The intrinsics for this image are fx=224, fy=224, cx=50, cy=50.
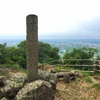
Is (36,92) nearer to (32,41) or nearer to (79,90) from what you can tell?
(32,41)

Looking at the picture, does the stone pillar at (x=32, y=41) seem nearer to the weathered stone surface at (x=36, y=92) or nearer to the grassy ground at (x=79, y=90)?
the weathered stone surface at (x=36, y=92)

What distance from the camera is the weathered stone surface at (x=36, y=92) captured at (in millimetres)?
8156

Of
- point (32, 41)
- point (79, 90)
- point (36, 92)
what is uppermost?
point (32, 41)

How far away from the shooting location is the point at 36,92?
823 cm

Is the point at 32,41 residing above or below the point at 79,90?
above

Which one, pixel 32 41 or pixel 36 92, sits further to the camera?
pixel 32 41

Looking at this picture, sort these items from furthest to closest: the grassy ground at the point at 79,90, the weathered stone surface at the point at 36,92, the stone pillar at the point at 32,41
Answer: the grassy ground at the point at 79,90 → the stone pillar at the point at 32,41 → the weathered stone surface at the point at 36,92

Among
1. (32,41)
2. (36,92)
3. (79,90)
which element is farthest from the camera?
(79,90)

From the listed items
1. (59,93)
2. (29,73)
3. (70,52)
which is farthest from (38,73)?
(70,52)

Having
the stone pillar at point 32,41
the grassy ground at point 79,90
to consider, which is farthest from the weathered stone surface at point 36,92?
the grassy ground at point 79,90

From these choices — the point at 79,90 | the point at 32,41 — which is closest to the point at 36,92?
the point at 32,41

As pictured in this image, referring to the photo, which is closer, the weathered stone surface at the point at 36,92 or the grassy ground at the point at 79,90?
the weathered stone surface at the point at 36,92

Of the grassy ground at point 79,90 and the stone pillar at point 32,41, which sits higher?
the stone pillar at point 32,41

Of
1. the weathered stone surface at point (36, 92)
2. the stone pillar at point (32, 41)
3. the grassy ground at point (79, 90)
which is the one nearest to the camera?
the weathered stone surface at point (36, 92)
